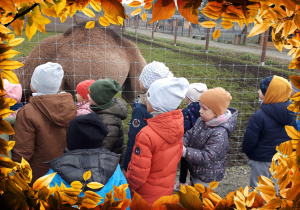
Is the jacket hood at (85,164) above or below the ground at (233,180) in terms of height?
above

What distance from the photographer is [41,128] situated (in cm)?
242

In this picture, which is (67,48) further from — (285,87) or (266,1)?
(266,1)

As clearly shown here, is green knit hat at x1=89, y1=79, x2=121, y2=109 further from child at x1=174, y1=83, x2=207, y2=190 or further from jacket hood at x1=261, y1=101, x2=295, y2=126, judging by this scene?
jacket hood at x1=261, y1=101, x2=295, y2=126

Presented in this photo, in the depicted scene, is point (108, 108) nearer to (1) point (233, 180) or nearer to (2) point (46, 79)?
(2) point (46, 79)

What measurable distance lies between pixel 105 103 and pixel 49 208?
1.91 metres

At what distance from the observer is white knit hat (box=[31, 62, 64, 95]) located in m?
2.56

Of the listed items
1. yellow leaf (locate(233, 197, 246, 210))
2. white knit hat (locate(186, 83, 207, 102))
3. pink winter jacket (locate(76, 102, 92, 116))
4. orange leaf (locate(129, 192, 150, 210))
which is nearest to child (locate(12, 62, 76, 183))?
pink winter jacket (locate(76, 102, 92, 116))

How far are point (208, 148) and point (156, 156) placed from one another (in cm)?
59

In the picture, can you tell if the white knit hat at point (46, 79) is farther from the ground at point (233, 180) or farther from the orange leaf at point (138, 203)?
the ground at point (233, 180)

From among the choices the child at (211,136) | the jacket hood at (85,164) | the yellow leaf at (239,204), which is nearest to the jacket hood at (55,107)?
the jacket hood at (85,164)

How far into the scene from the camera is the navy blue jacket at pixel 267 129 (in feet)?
9.14

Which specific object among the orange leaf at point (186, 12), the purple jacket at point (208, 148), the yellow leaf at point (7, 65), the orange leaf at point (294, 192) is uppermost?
the orange leaf at point (186, 12)

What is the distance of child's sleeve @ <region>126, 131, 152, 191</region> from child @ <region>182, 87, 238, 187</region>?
0.54 meters

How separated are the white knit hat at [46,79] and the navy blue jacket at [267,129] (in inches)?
72.6
